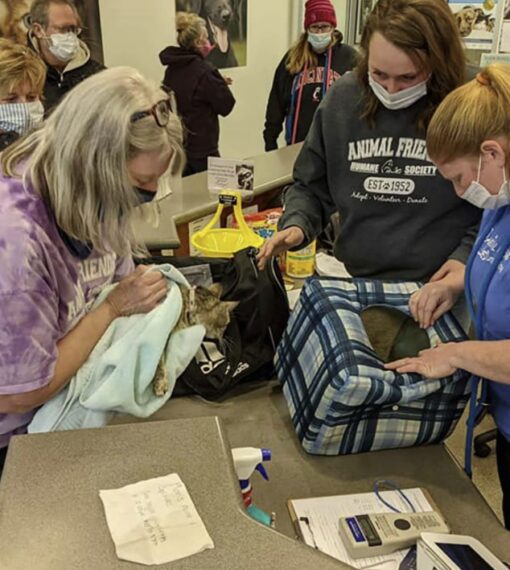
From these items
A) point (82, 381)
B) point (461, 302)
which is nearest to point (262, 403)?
point (82, 381)

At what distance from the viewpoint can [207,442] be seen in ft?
2.98

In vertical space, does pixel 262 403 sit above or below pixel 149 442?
below

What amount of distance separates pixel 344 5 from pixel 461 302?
470 cm

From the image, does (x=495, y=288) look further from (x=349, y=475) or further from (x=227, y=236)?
(x=227, y=236)

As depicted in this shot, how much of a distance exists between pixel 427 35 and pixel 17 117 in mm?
1567

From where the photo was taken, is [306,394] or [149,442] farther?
[306,394]

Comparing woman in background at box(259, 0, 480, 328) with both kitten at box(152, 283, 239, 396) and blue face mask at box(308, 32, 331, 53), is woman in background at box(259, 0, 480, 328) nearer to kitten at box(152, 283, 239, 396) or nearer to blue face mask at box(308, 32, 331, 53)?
kitten at box(152, 283, 239, 396)

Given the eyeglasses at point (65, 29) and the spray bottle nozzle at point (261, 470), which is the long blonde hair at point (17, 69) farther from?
the spray bottle nozzle at point (261, 470)

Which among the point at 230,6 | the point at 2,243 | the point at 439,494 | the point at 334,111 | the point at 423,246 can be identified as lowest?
the point at 439,494

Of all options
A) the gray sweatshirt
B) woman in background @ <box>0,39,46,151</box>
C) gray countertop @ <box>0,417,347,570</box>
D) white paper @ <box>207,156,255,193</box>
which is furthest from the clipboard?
woman in background @ <box>0,39,46,151</box>

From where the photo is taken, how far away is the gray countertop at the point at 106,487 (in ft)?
2.33

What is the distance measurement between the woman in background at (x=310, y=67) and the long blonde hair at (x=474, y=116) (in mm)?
2392

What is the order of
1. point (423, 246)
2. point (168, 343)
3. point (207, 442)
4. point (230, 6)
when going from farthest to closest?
1. point (230, 6)
2. point (423, 246)
3. point (168, 343)
4. point (207, 442)

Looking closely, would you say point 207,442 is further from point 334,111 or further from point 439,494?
point 334,111
